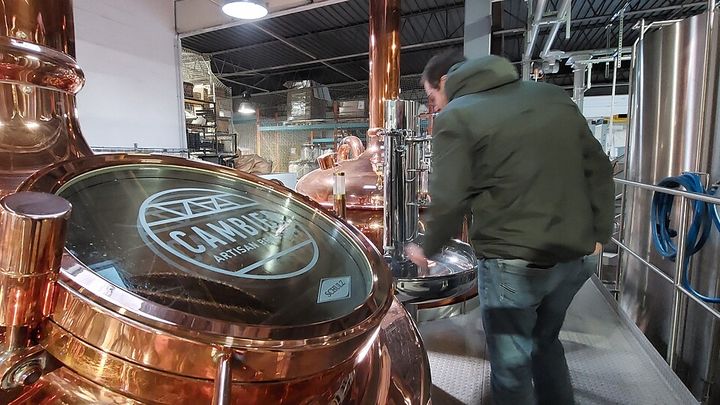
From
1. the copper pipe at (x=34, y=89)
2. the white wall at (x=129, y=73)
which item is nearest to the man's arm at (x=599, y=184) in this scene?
the copper pipe at (x=34, y=89)

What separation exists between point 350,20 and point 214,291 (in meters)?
7.97

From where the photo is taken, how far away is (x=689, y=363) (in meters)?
2.51

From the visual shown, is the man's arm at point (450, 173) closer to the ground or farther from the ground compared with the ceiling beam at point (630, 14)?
closer to the ground

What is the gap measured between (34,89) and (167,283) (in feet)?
1.54

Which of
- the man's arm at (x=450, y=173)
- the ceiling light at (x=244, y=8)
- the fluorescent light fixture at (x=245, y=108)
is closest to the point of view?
the man's arm at (x=450, y=173)

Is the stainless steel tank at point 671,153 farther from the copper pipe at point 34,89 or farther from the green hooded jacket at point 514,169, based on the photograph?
the copper pipe at point 34,89

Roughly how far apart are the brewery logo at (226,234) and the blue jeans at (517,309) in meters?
0.75

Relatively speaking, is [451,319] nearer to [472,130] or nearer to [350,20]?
[472,130]

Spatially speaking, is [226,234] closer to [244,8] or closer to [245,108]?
[244,8]

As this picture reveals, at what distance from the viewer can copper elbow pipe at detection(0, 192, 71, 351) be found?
0.39 m

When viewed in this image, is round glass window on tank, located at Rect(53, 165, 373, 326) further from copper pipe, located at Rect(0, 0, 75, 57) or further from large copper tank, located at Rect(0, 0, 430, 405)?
copper pipe, located at Rect(0, 0, 75, 57)

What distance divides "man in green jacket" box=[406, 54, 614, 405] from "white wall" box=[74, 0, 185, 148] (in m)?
4.22

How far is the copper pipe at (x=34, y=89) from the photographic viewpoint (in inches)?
25.4

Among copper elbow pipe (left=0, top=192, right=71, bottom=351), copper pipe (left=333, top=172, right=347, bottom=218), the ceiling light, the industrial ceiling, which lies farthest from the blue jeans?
the industrial ceiling
